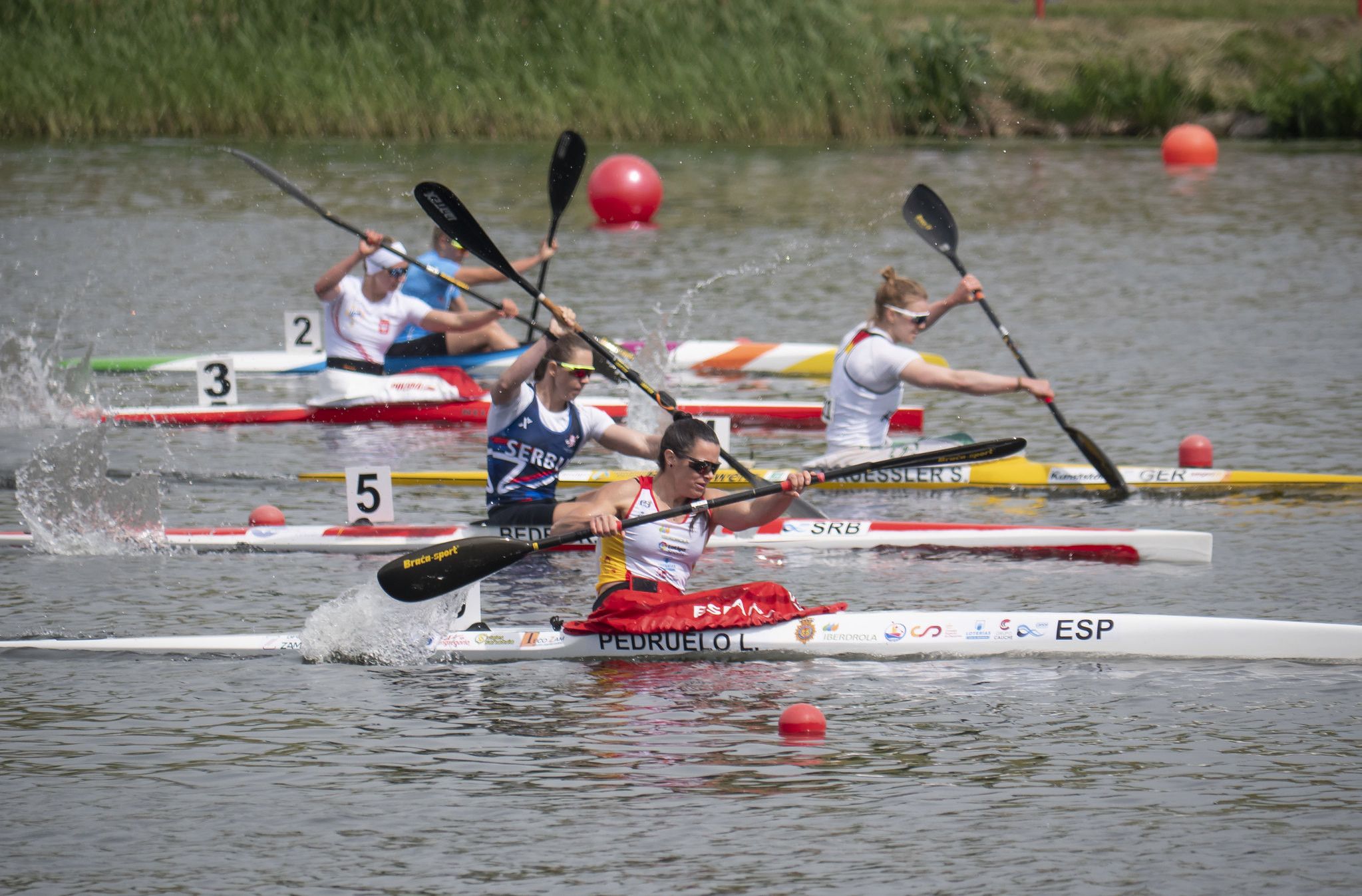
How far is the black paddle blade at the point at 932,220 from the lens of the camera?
1210 cm

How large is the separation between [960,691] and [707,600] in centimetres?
111


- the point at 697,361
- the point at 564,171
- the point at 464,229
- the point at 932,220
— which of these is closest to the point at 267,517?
the point at 464,229

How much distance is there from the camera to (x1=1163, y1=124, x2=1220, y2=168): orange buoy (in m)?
27.0

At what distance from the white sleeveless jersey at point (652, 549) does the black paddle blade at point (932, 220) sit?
467cm

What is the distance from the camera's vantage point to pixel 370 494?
9.98 metres

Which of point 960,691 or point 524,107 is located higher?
point 524,107

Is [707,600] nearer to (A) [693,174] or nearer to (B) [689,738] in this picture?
(B) [689,738]

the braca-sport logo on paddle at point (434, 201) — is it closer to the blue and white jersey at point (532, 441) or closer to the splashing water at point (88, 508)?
the blue and white jersey at point (532, 441)

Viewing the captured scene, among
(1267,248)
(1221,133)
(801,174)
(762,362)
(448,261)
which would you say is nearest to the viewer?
(448,261)

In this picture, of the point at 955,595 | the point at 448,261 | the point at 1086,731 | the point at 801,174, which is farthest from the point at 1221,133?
the point at 1086,731

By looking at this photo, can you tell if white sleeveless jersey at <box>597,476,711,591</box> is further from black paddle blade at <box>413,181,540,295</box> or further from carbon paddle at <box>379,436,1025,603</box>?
black paddle blade at <box>413,181,540,295</box>

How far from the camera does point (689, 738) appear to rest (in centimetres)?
697

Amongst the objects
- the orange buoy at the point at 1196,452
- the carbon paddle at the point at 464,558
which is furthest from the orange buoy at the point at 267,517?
the orange buoy at the point at 1196,452

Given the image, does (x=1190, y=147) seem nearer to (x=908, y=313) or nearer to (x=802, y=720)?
(x=908, y=313)
